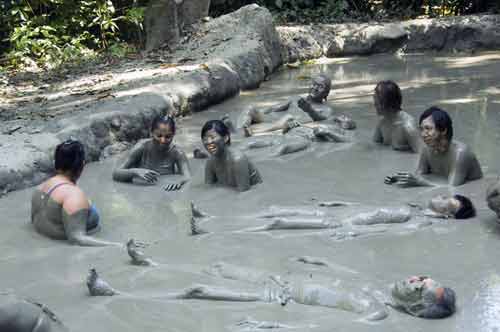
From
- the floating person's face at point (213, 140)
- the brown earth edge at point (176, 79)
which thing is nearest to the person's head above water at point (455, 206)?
the floating person's face at point (213, 140)

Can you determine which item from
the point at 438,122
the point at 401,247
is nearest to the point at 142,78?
the point at 438,122

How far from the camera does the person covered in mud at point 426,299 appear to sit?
4516 mm

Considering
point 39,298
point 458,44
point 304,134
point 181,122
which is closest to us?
point 39,298

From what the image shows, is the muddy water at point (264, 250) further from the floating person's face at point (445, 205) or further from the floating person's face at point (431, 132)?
the floating person's face at point (431, 132)

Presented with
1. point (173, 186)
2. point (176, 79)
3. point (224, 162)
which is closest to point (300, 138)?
point (224, 162)

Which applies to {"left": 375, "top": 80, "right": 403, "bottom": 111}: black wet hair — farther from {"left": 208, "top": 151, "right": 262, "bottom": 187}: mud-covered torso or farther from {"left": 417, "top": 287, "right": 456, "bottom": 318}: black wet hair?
{"left": 417, "top": 287, "right": 456, "bottom": 318}: black wet hair

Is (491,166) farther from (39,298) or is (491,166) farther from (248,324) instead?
(39,298)

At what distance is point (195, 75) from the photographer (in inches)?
425

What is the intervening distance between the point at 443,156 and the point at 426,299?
2.81 meters

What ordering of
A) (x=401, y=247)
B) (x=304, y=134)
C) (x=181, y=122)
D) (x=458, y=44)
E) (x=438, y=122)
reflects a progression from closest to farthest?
(x=401, y=247) → (x=438, y=122) → (x=304, y=134) → (x=181, y=122) → (x=458, y=44)

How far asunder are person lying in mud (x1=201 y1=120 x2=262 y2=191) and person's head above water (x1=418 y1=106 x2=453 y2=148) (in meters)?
1.60

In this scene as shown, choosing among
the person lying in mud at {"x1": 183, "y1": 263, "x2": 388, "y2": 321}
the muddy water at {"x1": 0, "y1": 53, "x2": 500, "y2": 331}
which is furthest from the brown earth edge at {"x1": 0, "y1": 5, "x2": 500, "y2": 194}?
the person lying in mud at {"x1": 183, "y1": 263, "x2": 388, "y2": 321}

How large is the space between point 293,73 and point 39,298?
370 inches

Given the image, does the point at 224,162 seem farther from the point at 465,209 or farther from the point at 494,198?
the point at 494,198
